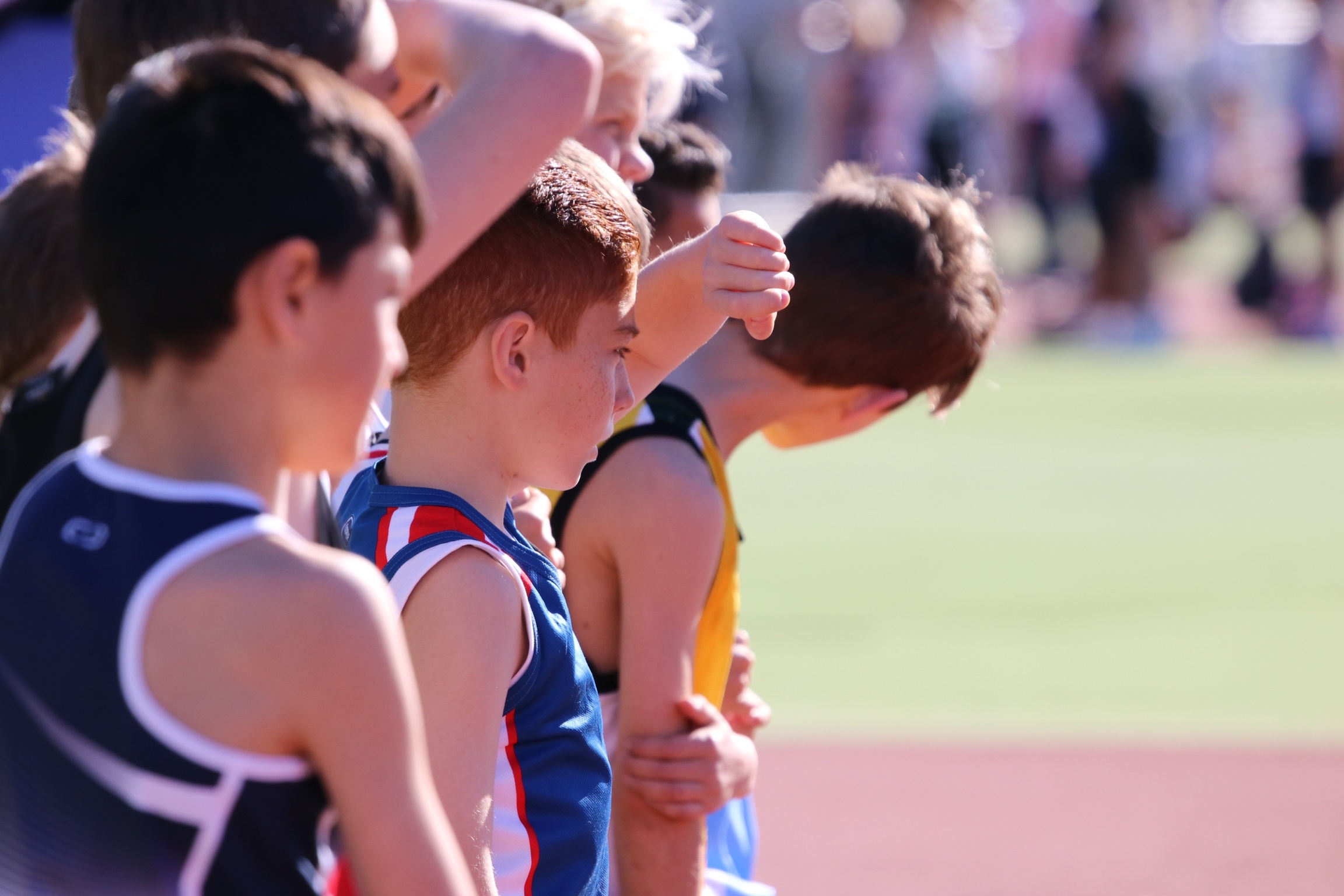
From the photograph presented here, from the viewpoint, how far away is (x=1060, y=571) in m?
7.85

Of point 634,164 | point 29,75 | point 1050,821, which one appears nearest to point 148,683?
point 634,164

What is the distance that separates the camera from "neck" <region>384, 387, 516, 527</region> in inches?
77.9

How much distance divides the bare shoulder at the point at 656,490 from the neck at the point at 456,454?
1.40 ft

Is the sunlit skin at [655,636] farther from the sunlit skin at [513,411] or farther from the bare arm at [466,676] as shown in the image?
the bare arm at [466,676]

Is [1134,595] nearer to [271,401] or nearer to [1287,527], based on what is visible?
[1287,527]

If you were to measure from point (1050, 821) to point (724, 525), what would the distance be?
326cm

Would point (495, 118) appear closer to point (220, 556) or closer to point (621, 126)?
point (220, 556)

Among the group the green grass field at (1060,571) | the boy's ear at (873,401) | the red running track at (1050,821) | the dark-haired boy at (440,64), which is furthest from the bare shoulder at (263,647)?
the green grass field at (1060,571)

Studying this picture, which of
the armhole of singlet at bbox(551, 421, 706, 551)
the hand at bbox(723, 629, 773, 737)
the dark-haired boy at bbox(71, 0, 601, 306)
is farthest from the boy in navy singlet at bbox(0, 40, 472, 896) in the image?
the hand at bbox(723, 629, 773, 737)

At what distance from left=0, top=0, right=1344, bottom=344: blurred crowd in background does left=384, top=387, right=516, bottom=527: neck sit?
11.9m

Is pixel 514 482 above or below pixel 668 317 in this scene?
below

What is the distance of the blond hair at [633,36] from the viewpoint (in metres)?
3.06

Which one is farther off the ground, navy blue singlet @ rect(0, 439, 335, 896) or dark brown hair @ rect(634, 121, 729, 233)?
dark brown hair @ rect(634, 121, 729, 233)

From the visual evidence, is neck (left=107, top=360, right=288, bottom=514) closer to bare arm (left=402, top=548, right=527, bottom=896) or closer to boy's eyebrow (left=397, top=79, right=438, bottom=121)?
bare arm (left=402, top=548, right=527, bottom=896)
